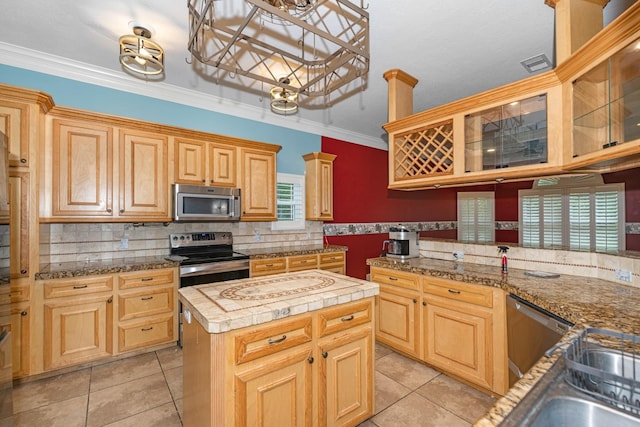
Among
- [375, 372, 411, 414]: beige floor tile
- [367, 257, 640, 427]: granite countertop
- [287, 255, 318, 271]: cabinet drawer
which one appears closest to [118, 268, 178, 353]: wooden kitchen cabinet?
[287, 255, 318, 271]: cabinet drawer

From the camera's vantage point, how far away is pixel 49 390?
2.41 meters

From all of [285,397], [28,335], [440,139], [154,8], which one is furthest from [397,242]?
[28,335]

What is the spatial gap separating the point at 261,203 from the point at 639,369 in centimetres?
360

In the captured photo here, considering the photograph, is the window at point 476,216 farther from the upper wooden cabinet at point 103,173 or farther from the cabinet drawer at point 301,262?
the upper wooden cabinet at point 103,173

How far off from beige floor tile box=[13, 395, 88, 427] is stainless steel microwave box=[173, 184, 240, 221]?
175cm

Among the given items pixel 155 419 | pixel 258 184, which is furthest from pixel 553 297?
pixel 258 184

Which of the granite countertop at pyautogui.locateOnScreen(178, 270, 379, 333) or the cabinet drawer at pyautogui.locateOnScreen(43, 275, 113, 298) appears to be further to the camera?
the cabinet drawer at pyautogui.locateOnScreen(43, 275, 113, 298)

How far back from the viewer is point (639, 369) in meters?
1.03

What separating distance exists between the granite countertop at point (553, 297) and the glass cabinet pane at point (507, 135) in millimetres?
892

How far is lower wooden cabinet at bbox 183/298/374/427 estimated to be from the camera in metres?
1.40

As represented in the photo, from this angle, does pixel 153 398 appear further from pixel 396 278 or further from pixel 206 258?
pixel 396 278

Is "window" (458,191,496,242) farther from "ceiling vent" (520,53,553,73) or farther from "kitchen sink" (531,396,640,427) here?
"kitchen sink" (531,396,640,427)

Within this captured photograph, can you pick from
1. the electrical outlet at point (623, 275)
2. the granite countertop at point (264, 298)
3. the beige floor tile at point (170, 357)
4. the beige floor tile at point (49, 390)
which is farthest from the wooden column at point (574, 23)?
the beige floor tile at point (49, 390)

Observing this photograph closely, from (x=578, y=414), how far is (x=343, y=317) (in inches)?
44.5
